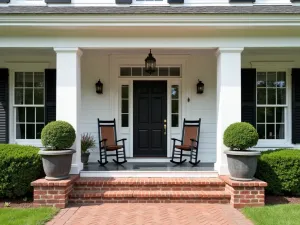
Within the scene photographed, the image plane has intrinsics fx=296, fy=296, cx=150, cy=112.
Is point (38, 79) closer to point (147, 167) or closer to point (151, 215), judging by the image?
point (147, 167)

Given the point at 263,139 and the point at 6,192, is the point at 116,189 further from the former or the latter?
the point at 263,139

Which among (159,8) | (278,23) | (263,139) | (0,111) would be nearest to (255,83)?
(263,139)

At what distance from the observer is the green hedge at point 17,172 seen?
203 inches

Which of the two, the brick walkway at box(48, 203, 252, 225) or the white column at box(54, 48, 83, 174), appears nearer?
the brick walkway at box(48, 203, 252, 225)

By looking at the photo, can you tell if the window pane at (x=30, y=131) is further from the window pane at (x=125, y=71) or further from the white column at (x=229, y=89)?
the white column at (x=229, y=89)

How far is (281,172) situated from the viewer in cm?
545

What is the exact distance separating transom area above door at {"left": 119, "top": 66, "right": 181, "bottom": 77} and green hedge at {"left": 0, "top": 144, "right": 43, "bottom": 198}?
3168 mm

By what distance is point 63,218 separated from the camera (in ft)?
14.6

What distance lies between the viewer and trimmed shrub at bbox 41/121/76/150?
5.14 meters

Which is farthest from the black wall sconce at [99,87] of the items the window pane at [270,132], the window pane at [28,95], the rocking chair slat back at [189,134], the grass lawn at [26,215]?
the window pane at [270,132]

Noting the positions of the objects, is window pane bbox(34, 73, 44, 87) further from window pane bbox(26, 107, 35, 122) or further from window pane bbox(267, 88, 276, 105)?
window pane bbox(267, 88, 276, 105)

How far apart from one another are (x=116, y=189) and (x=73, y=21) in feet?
10.6

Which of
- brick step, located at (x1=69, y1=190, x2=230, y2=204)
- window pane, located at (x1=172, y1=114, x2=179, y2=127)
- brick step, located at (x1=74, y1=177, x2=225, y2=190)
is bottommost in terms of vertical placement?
brick step, located at (x1=69, y1=190, x2=230, y2=204)

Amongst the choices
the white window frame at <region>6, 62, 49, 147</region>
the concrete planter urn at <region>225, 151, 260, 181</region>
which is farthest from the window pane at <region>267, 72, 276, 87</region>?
the white window frame at <region>6, 62, 49, 147</region>
